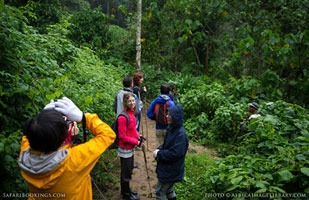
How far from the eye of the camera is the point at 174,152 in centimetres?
366

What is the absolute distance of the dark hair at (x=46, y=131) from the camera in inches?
71.4

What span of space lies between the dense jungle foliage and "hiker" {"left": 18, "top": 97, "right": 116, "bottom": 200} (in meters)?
0.51

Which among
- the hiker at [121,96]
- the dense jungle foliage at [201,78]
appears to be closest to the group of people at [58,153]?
the dense jungle foliage at [201,78]

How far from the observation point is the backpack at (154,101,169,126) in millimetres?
5688

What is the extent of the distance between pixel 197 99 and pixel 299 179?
257 inches

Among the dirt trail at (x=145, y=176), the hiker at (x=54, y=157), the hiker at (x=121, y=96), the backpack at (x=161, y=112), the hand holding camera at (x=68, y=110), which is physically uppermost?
the hand holding camera at (x=68, y=110)

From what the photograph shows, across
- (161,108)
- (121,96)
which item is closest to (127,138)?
(121,96)

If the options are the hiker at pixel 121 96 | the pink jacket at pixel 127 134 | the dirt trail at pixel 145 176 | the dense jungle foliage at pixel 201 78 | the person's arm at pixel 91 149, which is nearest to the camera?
the person's arm at pixel 91 149

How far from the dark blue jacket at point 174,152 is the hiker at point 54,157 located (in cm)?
173

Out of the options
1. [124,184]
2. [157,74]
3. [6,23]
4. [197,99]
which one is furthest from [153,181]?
[157,74]

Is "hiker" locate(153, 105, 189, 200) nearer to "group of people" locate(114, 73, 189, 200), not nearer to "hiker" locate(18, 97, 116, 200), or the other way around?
"group of people" locate(114, 73, 189, 200)

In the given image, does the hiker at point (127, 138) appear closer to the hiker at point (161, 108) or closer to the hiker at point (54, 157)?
the hiker at point (161, 108)

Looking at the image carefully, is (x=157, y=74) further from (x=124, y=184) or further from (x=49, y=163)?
(x=49, y=163)

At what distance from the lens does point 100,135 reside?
215 centimetres
